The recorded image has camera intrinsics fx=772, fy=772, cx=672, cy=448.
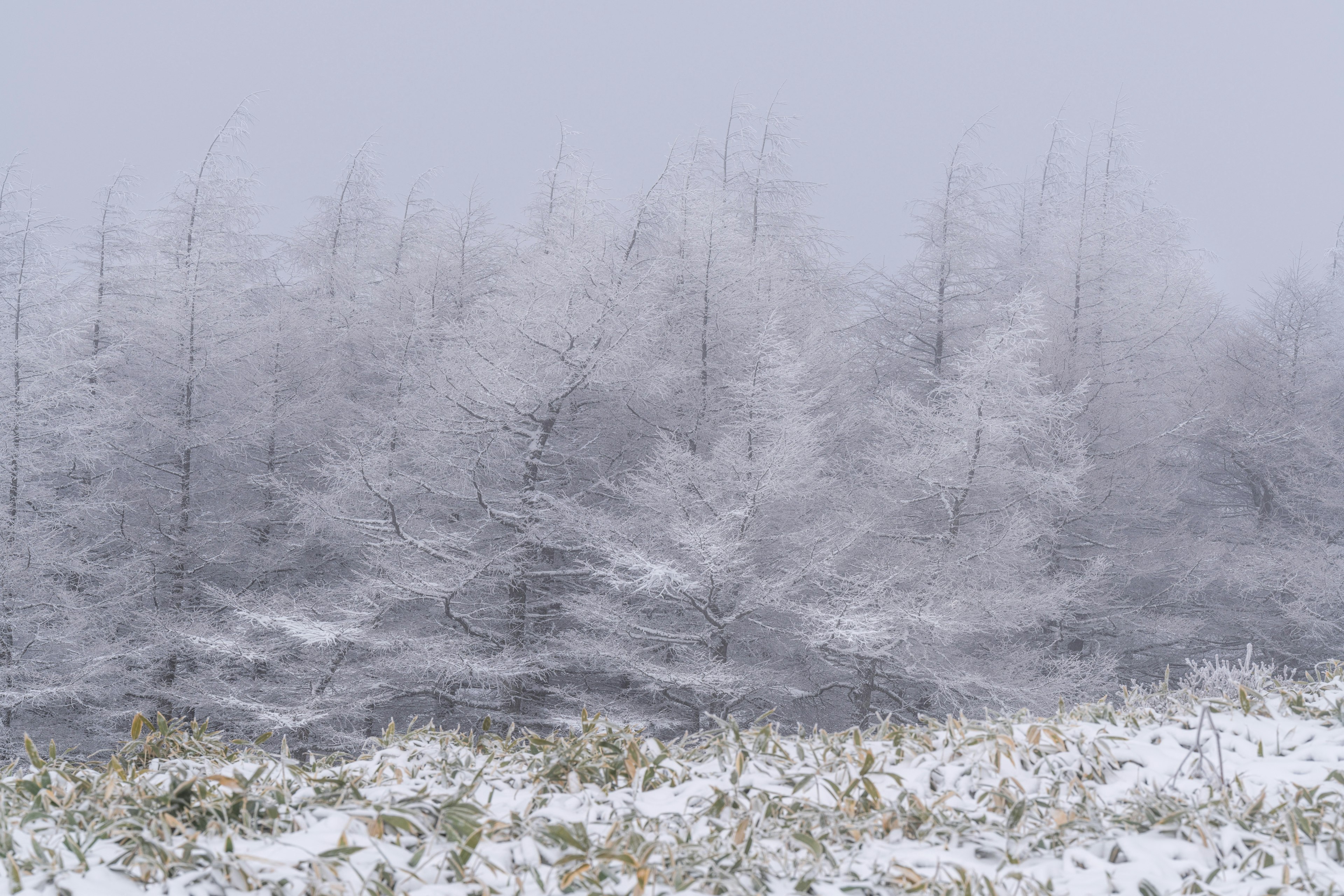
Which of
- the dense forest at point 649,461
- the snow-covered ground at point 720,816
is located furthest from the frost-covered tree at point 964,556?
the snow-covered ground at point 720,816

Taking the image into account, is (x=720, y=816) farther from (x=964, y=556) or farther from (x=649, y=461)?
(x=649, y=461)

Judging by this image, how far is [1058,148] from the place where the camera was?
15039 mm

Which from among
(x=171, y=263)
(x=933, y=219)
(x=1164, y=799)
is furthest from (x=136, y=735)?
(x=933, y=219)

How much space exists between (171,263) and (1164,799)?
12936 mm

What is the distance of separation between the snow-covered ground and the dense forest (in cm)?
515

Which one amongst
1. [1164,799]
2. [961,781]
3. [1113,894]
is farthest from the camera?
[961,781]

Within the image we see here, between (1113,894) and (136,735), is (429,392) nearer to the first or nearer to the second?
(136,735)

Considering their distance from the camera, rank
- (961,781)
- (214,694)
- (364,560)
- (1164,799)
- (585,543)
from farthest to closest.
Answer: (364,560) → (214,694) → (585,543) → (961,781) → (1164,799)

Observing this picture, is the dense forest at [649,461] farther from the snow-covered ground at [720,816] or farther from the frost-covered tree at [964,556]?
the snow-covered ground at [720,816]

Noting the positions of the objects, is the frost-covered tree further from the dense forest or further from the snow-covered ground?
the snow-covered ground

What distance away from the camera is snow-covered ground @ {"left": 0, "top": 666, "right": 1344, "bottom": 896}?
169cm

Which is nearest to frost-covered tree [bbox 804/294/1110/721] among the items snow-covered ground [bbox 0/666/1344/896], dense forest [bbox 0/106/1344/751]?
dense forest [bbox 0/106/1344/751]

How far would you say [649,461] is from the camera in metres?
10.3

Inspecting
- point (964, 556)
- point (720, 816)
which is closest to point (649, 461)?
point (964, 556)
